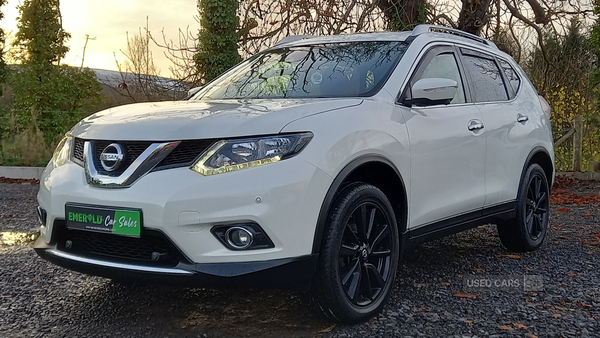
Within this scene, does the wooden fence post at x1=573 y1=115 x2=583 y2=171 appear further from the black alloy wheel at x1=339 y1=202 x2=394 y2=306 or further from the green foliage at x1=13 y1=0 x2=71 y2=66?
the green foliage at x1=13 y1=0 x2=71 y2=66

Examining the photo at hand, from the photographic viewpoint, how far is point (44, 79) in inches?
560

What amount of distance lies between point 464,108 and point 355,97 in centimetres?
110

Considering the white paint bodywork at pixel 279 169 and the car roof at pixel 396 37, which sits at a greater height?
the car roof at pixel 396 37

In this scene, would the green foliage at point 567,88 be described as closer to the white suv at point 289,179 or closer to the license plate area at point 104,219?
the white suv at point 289,179

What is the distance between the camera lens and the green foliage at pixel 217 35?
11.3 m

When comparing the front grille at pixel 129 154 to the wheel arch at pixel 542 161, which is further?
the wheel arch at pixel 542 161

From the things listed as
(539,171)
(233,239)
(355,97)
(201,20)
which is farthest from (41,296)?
(201,20)

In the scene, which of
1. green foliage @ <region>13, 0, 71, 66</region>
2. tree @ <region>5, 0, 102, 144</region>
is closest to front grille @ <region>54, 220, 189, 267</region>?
tree @ <region>5, 0, 102, 144</region>

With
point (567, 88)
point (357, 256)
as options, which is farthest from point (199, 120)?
point (567, 88)

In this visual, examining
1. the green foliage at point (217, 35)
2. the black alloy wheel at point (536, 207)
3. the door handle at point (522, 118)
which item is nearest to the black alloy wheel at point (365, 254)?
the door handle at point (522, 118)

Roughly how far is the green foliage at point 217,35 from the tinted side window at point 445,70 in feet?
23.7

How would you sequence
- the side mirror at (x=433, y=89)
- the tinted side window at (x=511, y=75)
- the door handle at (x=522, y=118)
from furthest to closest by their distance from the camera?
the tinted side window at (x=511, y=75) < the door handle at (x=522, y=118) < the side mirror at (x=433, y=89)

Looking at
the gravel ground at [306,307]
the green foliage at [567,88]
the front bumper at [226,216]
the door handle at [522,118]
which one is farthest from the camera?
the green foliage at [567,88]

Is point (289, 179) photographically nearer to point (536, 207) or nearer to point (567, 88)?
point (536, 207)
